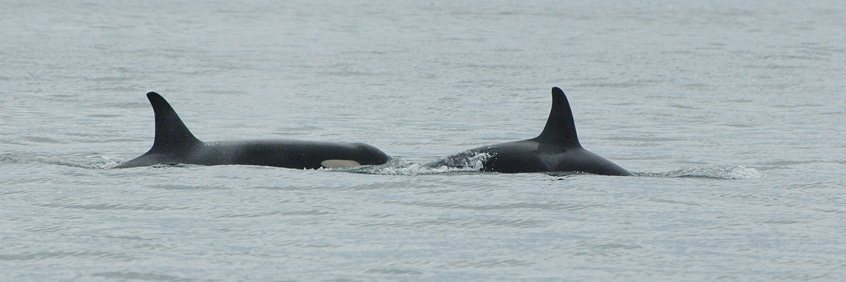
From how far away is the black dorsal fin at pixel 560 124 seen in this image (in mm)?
10047

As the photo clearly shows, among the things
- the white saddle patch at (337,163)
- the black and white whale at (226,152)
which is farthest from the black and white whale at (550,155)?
the black and white whale at (226,152)

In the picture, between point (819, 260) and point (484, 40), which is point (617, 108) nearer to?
point (819, 260)

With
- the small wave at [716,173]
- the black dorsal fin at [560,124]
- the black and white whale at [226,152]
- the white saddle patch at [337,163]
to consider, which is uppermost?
the black dorsal fin at [560,124]

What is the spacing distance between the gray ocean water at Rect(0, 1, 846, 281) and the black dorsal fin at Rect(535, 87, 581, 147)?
45cm

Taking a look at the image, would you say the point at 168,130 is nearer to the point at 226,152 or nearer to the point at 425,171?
the point at 226,152

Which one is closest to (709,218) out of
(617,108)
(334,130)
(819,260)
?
(819,260)

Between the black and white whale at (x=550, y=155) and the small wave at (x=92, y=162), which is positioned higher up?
the black and white whale at (x=550, y=155)

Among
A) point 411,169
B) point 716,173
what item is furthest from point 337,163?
point 716,173

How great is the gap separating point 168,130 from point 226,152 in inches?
19.4

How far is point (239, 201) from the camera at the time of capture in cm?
886

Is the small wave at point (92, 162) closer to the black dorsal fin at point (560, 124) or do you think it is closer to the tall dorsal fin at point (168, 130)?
the tall dorsal fin at point (168, 130)

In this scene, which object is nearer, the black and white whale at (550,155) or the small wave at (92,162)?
the black and white whale at (550,155)

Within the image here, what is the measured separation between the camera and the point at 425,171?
410 inches

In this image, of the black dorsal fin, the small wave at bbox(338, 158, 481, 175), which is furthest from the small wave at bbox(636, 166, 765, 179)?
the small wave at bbox(338, 158, 481, 175)
